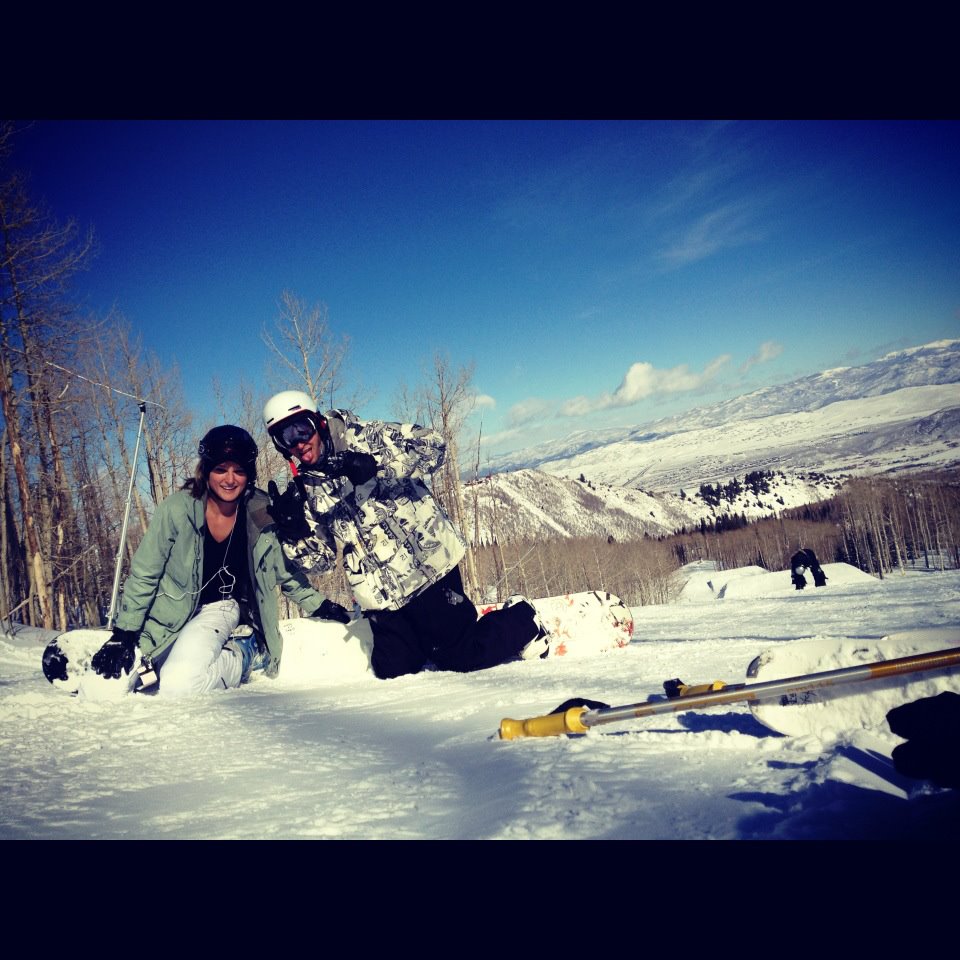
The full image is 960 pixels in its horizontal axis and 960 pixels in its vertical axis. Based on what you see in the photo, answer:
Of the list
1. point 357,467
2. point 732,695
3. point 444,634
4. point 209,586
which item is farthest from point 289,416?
point 732,695

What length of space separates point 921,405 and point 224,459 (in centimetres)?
655

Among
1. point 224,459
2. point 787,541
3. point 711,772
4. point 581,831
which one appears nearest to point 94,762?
point 581,831

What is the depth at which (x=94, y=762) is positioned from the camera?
5.57ft

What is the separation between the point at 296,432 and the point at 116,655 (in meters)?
1.55

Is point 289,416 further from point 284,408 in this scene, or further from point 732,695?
point 732,695

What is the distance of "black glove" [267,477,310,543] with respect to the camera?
11.1 feet

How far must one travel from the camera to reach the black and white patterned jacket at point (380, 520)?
3430mm

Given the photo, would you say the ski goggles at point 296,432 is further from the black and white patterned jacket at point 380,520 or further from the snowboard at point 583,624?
the snowboard at point 583,624

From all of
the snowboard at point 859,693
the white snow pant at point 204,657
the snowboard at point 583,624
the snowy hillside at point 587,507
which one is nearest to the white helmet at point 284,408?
the white snow pant at point 204,657

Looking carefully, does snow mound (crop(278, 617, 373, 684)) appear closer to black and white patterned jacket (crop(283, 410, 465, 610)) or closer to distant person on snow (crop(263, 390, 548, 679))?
distant person on snow (crop(263, 390, 548, 679))

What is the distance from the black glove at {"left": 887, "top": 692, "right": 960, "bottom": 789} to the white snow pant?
3.05 m

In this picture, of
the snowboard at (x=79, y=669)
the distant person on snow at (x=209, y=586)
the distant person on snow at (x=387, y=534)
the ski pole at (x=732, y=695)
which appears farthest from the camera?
the distant person on snow at (x=387, y=534)

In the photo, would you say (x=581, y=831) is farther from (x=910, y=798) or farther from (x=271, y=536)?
(x=271, y=536)

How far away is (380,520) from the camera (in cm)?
352
